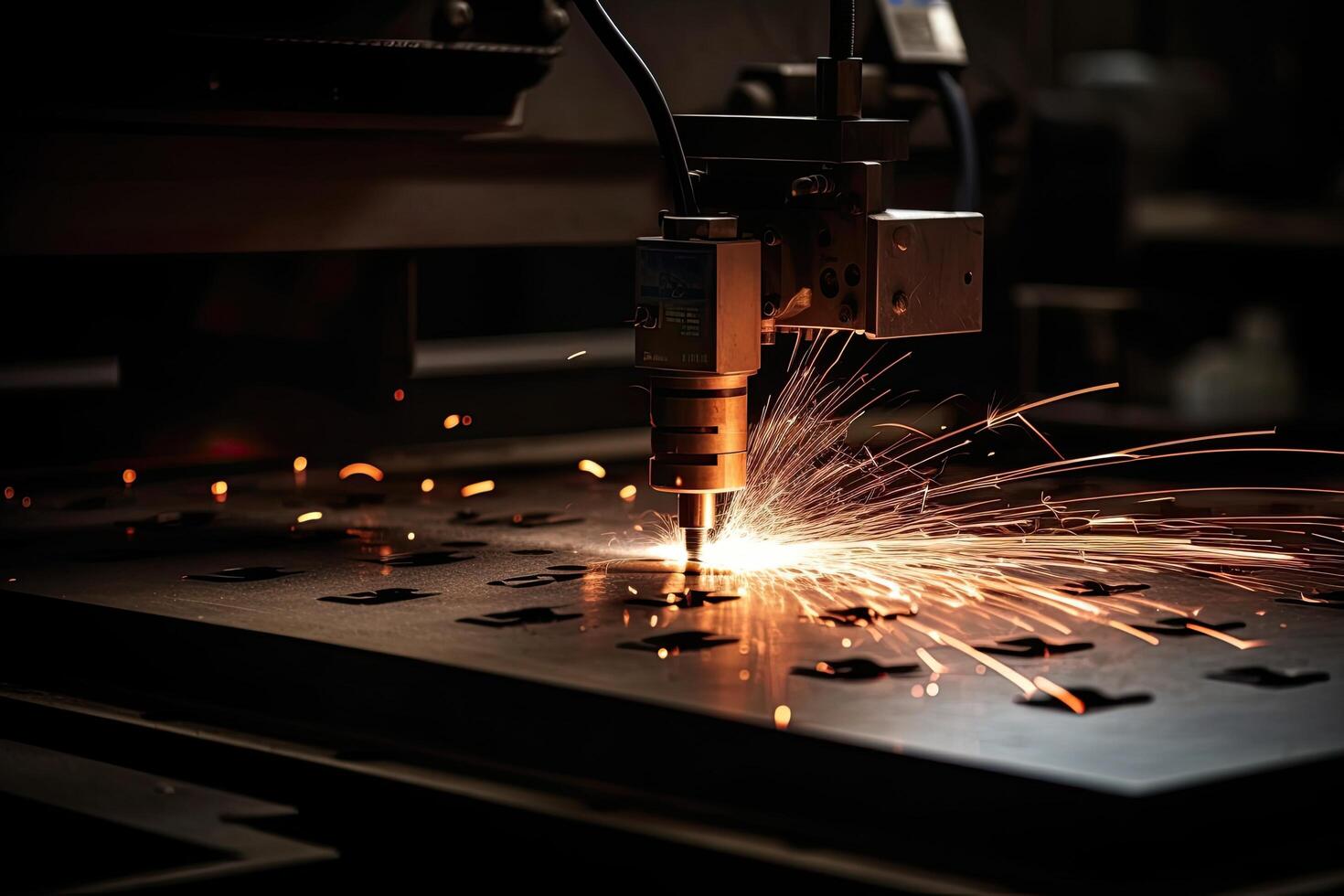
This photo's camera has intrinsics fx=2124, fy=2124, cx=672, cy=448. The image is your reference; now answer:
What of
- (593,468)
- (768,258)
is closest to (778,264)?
(768,258)

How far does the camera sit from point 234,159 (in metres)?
2.81

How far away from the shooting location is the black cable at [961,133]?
326cm

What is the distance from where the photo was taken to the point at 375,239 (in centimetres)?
298

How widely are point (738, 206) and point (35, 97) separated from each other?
3.00 feet

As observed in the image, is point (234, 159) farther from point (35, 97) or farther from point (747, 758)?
point (747, 758)

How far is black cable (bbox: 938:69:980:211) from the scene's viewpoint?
10.7 feet

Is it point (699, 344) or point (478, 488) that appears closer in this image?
point (699, 344)

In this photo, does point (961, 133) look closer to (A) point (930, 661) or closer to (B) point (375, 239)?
(B) point (375, 239)

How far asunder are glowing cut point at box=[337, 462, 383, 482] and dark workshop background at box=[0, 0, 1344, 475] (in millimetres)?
65

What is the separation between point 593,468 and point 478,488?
9.3 inches

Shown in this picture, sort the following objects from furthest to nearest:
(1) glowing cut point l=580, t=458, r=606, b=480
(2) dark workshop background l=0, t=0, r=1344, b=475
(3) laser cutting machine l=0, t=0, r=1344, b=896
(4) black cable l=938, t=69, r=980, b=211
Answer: (4) black cable l=938, t=69, r=980, b=211 → (1) glowing cut point l=580, t=458, r=606, b=480 → (2) dark workshop background l=0, t=0, r=1344, b=475 → (3) laser cutting machine l=0, t=0, r=1344, b=896

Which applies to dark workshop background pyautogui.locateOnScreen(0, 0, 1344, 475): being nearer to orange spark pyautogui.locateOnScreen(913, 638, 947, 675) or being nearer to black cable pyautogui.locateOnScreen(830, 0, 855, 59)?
black cable pyautogui.locateOnScreen(830, 0, 855, 59)

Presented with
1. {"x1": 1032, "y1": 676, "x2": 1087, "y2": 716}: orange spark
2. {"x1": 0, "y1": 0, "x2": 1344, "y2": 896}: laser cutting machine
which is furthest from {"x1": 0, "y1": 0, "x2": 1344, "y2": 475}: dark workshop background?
{"x1": 1032, "y1": 676, "x2": 1087, "y2": 716}: orange spark

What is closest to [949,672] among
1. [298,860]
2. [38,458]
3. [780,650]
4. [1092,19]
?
Result: [780,650]
